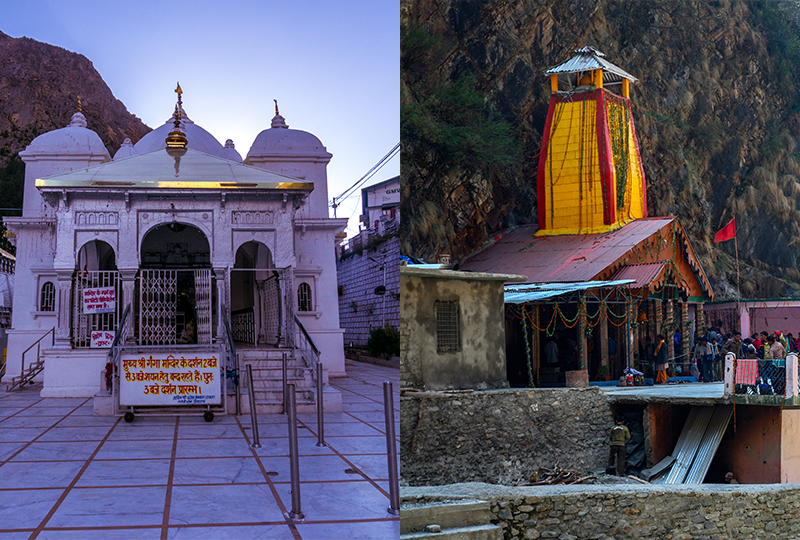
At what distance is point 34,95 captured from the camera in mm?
6605

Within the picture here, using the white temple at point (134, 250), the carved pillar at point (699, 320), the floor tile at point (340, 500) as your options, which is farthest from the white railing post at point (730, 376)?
the floor tile at point (340, 500)

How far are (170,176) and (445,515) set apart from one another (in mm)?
4222

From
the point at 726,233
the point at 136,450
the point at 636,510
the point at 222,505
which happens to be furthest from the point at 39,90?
the point at 726,233

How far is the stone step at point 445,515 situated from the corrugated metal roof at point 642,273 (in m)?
4.44

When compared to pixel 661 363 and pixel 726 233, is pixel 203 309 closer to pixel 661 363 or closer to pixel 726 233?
pixel 661 363

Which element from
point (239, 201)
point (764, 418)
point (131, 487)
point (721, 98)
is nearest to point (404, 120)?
point (239, 201)

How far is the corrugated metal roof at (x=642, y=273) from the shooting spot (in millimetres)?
7902

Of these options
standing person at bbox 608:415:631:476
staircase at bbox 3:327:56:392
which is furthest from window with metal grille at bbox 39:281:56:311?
standing person at bbox 608:415:631:476

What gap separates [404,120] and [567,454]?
15.0 feet

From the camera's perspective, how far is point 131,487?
3.08 meters

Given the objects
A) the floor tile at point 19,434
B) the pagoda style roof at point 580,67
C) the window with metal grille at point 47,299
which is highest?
the pagoda style roof at point 580,67

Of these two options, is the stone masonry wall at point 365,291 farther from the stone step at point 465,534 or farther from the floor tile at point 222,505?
the floor tile at point 222,505

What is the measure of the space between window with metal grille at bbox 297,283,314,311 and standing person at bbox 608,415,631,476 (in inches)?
162

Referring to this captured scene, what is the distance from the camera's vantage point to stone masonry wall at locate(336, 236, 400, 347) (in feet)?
35.4
